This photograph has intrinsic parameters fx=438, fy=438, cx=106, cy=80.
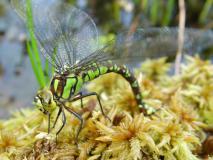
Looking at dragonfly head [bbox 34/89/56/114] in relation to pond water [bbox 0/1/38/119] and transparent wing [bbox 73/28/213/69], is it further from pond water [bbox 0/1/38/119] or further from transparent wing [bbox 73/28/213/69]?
pond water [bbox 0/1/38/119]

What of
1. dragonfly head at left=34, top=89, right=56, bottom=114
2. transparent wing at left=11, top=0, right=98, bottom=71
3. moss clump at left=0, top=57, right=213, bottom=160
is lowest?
moss clump at left=0, top=57, right=213, bottom=160

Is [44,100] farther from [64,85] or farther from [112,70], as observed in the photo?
[112,70]

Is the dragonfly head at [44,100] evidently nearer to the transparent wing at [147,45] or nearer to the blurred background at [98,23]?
the transparent wing at [147,45]

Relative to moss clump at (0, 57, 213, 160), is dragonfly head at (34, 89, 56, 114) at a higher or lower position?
higher

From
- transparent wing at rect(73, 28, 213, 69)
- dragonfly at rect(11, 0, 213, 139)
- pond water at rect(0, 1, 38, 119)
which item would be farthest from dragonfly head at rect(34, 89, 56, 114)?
pond water at rect(0, 1, 38, 119)

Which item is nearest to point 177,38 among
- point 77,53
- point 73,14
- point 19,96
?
point 73,14

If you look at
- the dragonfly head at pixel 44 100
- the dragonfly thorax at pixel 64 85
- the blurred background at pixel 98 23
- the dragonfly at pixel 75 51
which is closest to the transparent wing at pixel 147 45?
the dragonfly at pixel 75 51
